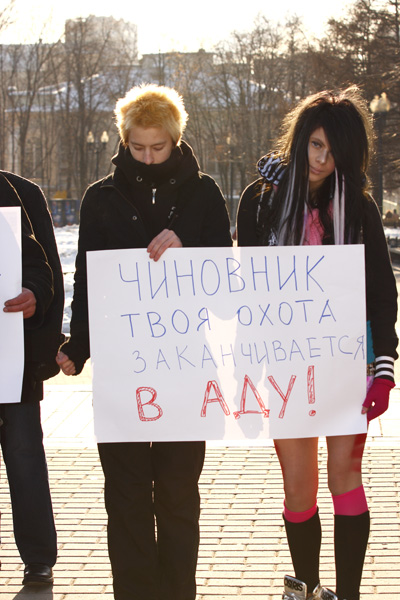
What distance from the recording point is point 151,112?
3311 mm

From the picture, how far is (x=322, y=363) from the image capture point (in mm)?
3391

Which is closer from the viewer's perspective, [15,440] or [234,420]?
[234,420]

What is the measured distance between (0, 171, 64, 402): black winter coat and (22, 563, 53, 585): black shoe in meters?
0.74

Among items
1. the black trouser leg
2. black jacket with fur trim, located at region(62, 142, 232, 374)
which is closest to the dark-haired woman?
black jacket with fur trim, located at region(62, 142, 232, 374)

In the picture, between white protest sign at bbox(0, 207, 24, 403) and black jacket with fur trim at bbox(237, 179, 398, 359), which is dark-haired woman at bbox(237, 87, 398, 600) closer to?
black jacket with fur trim at bbox(237, 179, 398, 359)

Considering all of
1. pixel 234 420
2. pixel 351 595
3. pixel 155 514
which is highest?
pixel 234 420

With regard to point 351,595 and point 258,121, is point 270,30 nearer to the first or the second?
point 258,121

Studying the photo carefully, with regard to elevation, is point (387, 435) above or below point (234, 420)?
below

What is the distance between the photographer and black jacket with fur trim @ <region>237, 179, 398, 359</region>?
3416mm

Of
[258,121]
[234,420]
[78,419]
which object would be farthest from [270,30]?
[234,420]

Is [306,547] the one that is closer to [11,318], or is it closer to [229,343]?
[229,343]

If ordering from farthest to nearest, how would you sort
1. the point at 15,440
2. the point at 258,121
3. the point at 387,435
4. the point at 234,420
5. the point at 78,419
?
the point at 258,121 → the point at 78,419 → the point at 387,435 → the point at 15,440 → the point at 234,420

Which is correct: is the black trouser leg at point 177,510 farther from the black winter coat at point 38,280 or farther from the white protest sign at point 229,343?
the black winter coat at point 38,280

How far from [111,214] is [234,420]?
35.9 inches
